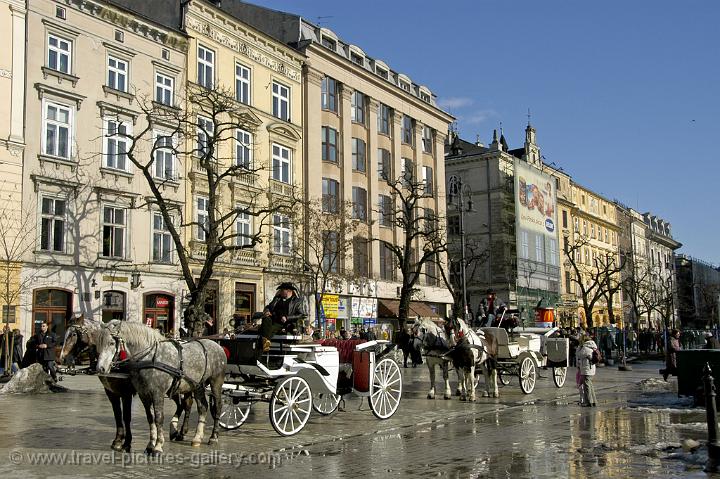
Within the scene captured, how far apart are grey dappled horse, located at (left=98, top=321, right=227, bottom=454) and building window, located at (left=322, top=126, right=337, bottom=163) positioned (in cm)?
3350

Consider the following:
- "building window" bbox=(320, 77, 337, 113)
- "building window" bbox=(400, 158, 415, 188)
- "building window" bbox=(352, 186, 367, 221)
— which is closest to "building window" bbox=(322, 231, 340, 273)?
"building window" bbox=(352, 186, 367, 221)

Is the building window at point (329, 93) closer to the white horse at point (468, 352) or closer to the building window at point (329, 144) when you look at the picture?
the building window at point (329, 144)

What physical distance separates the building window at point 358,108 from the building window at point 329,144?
2.55m

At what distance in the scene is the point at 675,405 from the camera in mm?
17281

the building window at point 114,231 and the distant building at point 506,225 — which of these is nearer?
the building window at point 114,231

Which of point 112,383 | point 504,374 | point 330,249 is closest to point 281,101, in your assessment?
point 330,249

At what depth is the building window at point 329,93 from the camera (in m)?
44.1

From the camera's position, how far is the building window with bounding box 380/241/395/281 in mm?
47719

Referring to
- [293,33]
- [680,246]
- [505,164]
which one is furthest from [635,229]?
[293,33]

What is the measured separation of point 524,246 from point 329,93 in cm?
2556

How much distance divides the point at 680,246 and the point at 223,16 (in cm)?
10318

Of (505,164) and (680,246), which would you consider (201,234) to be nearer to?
(505,164)

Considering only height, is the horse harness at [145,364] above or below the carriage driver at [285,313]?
below

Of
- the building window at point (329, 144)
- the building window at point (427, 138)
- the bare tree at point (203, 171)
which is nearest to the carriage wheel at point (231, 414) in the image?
the bare tree at point (203, 171)
